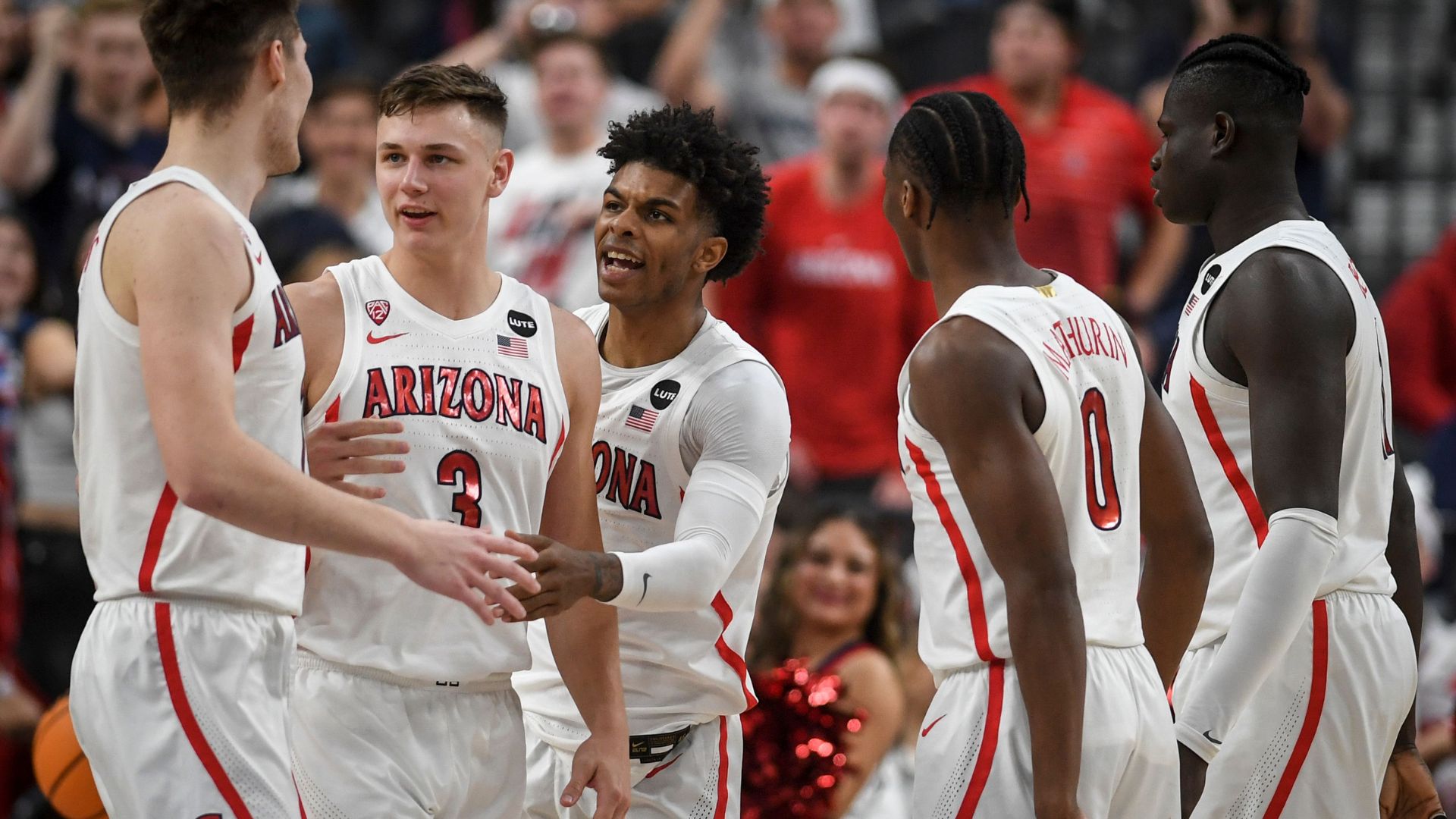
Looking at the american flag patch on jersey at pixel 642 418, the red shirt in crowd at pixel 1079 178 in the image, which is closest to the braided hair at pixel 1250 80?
the american flag patch on jersey at pixel 642 418

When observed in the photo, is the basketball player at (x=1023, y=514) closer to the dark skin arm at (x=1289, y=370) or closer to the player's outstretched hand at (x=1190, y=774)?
the player's outstretched hand at (x=1190, y=774)

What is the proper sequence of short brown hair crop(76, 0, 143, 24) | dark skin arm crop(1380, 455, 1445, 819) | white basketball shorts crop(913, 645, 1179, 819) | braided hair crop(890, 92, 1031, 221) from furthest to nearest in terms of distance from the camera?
short brown hair crop(76, 0, 143, 24)
dark skin arm crop(1380, 455, 1445, 819)
braided hair crop(890, 92, 1031, 221)
white basketball shorts crop(913, 645, 1179, 819)

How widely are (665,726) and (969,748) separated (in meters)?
1.09

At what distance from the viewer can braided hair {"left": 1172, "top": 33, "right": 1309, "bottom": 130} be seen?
427cm

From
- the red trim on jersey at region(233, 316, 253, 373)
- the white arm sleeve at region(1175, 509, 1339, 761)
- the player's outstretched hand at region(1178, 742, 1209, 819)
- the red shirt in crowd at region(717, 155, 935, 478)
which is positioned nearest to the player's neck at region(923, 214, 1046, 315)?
the white arm sleeve at region(1175, 509, 1339, 761)

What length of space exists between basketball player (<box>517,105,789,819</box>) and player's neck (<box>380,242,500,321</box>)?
0.43 metres

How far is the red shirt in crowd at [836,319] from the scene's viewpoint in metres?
9.02

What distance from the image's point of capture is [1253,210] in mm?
4277

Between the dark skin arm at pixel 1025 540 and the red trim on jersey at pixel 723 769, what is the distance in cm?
118

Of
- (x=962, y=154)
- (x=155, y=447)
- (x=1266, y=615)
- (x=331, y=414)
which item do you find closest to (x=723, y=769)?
(x=331, y=414)

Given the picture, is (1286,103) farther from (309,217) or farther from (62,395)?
(62,395)

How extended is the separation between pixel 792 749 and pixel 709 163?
2308mm

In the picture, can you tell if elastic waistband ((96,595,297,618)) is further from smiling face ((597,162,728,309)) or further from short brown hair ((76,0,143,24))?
short brown hair ((76,0,143,24))

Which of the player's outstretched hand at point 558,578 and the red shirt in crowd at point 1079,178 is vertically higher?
the red shirt in crowd at point 1079,178
